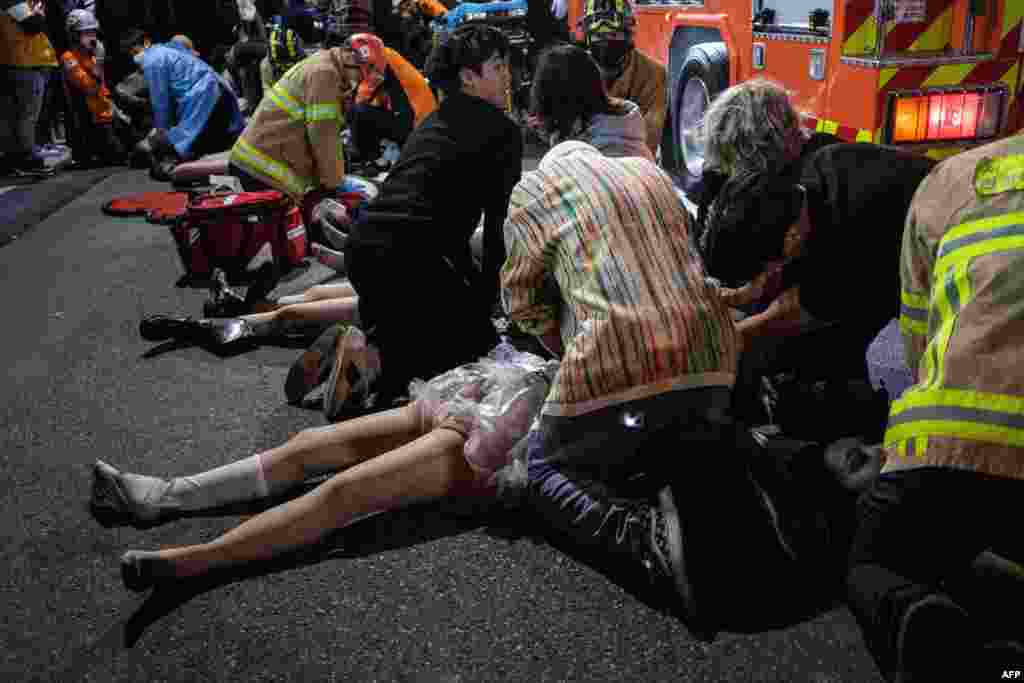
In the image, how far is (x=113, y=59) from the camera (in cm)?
1327

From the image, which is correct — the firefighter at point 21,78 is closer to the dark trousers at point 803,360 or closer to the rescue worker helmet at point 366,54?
the rescue worker helmet at point 366,54

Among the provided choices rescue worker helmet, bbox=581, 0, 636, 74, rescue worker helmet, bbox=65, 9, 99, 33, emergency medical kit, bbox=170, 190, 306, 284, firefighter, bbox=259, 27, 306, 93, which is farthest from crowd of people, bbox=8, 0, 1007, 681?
rescue worker helmet, bbox=65, 9, 99, 33

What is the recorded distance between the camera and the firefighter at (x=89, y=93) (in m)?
9.85

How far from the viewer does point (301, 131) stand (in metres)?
5.41

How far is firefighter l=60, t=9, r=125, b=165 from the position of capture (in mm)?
9852

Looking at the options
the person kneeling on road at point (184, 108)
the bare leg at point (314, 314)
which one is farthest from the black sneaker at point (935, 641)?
the person kneeling on road at point (184, 108)

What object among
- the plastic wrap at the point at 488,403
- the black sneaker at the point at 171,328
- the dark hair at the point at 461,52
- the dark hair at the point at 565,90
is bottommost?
the black sneaker at the point at 171,328

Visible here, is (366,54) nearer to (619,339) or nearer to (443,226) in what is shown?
(443,226)

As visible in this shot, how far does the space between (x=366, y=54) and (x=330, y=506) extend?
3.44 m

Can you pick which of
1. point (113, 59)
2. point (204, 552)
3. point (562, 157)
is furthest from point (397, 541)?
point (113, 59)

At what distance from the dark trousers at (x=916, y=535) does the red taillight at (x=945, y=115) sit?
240cm

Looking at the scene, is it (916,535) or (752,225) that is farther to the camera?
(752,225)

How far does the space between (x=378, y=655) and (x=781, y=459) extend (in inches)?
50.2

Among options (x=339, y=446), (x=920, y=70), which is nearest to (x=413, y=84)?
(x=920, y=70)
